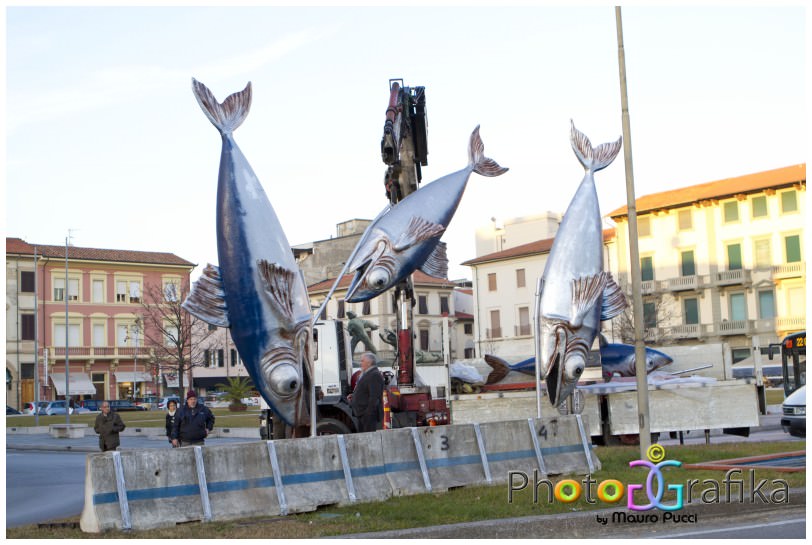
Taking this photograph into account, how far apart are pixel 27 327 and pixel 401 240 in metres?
66.3

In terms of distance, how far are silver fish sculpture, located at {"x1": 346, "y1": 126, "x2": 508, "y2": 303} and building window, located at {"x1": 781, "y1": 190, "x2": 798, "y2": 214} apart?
53.0 metres

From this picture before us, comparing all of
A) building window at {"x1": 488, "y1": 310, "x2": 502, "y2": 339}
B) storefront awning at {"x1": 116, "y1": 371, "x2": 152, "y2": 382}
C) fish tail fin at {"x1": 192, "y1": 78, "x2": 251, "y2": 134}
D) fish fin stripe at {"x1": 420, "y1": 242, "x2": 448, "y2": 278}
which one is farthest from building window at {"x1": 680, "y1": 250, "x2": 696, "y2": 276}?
fish tail fin at {"x1": 192, "y1": 78, "x2": 251, "y2": 134}

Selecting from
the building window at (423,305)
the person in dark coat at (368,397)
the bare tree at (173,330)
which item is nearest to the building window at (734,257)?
the building window at (423,305)

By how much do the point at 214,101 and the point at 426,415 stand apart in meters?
6.46

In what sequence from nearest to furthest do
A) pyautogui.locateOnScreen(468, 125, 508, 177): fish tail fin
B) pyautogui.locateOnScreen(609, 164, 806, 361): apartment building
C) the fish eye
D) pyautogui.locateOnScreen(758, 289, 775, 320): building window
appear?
the fish eye → pyautogui.locateOnScreen(468, 125, 508, 177): fish tail fin → pyautogui.locateOnScreen(609, 164, 806, 361): apartment building → pyautogui.locateOnScreen(758, 289, 775, 320): building window

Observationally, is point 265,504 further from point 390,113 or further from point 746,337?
point 746,337

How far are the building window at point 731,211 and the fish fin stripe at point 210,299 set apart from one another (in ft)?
188

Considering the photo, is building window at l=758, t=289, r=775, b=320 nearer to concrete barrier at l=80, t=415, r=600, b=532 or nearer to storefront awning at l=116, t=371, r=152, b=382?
storefront awning at l=116, t=371, r=152, b=382

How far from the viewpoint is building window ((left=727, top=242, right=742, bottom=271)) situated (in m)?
67.6

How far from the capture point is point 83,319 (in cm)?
7944

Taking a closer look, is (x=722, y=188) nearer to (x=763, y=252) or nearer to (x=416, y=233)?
(x=763, y=252)

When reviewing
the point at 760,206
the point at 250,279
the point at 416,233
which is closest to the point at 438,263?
the point at 416,233

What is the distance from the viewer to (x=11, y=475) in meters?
21.3

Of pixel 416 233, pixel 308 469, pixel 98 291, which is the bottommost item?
pixel 308 469
